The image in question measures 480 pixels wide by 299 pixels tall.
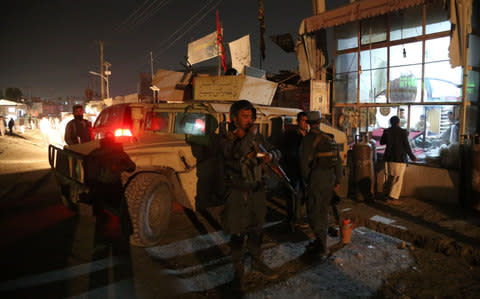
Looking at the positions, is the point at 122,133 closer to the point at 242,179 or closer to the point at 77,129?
the point at 242,179

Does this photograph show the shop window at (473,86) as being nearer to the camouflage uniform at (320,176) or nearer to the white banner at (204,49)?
the camouflage uniform at (320,176)

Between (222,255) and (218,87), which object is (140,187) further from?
(218,87)

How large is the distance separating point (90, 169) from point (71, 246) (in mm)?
998

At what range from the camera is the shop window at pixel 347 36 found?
364 inches

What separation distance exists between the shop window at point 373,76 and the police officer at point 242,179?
6.73 m

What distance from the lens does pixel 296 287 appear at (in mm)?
3070

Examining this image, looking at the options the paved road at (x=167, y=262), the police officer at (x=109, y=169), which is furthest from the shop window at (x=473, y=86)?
the police officer at (x=109, y=169)

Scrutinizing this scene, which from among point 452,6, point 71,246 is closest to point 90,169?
point 71,246

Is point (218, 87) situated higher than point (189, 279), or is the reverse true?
point (218, 87)

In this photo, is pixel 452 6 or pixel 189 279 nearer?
pixel 189 279

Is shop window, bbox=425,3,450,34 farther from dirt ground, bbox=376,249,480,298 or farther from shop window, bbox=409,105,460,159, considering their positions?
dirt ground, bbox=376,249,480,298

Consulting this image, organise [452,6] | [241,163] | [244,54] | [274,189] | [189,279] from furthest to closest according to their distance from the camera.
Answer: [244,54] < [452,6] < [274,189] < [189,279] < [241,163]

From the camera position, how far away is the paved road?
9.86 feet

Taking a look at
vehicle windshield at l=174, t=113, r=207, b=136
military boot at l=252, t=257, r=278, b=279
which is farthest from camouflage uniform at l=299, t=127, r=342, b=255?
vehicle windshield at l=174, t=113, r=207, b=136
